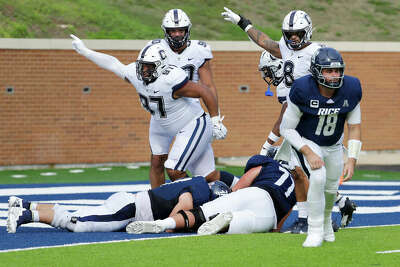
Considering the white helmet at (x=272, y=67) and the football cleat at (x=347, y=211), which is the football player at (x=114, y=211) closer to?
the football cleat at (x=347, y=211)

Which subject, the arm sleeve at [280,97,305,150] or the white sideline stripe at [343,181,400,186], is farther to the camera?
the white sideline stripe at [343,181,400,186]

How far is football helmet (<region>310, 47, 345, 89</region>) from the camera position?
638 centimetres

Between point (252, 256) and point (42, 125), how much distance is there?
34.1ft

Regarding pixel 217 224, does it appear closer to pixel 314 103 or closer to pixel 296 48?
pixel 314 103

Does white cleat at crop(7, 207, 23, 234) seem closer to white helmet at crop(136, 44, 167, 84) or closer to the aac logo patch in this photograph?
white helmet at crop(136, 44, 167, 84)

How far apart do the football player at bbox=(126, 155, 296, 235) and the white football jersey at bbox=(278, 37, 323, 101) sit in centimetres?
114

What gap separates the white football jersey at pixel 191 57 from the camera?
29.7 feet

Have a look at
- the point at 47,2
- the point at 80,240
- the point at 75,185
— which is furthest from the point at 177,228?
the point at 47,2

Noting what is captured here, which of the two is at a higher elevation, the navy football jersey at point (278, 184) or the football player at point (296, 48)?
the football player at point (296, 48)

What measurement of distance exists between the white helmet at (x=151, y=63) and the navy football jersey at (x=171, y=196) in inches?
49.9

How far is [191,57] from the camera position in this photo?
29.9 feet

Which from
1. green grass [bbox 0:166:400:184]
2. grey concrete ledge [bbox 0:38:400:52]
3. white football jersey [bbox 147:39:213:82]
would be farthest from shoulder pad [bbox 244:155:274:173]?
grey concrete ledge [bbox 0:38:400:52]

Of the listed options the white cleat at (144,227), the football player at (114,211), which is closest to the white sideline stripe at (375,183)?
the football player at (114,211)

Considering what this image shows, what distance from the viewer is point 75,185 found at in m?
12.8
